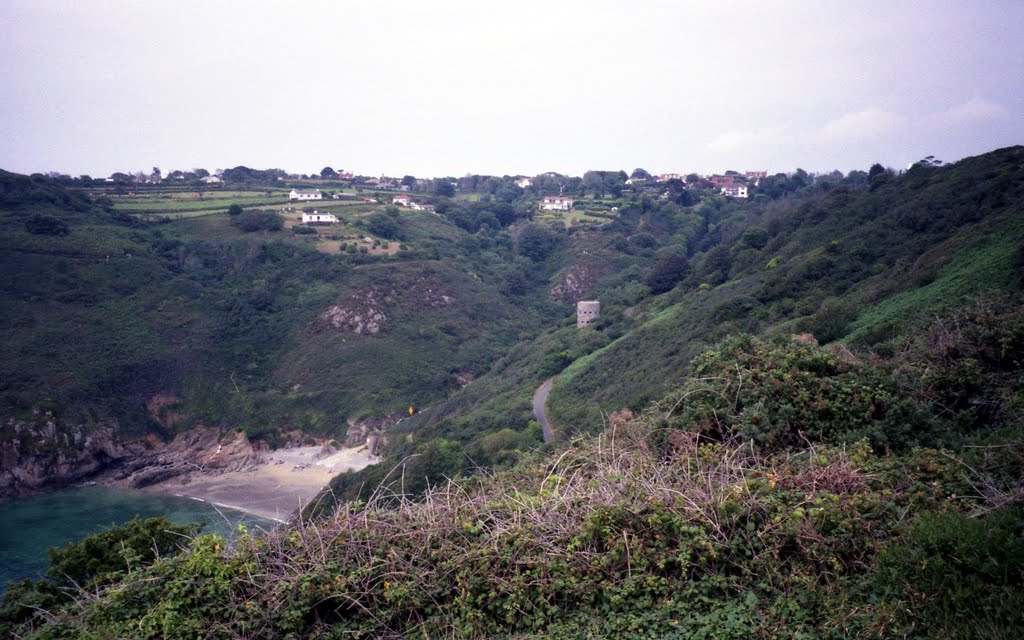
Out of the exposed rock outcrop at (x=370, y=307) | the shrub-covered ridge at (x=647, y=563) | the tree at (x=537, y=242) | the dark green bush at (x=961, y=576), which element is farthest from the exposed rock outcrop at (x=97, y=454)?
the tree at (x=537, y=242)

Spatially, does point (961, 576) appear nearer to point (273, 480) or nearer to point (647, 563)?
point (647, 563)

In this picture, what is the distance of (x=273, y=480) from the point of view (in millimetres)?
33094

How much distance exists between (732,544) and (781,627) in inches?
28.5

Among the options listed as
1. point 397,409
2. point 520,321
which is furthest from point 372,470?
point 520,321

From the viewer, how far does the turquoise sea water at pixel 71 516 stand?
25.1 metres

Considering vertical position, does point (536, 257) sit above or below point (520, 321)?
above

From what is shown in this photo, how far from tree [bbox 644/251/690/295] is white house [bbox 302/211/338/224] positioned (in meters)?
30.3

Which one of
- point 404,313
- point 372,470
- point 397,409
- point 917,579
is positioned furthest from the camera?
point 404,313

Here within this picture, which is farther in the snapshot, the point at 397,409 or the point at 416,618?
the point at 397,409

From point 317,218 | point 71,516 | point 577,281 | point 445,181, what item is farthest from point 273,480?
point 445,181

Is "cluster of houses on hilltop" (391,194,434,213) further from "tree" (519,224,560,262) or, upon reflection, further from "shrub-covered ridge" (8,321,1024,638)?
"shrub-covered ridge" (8,321,1024,638)

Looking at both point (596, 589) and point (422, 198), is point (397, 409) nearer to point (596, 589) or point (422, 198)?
point (596, 589)

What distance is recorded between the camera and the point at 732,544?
4.68 metres

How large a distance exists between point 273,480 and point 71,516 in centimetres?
885
